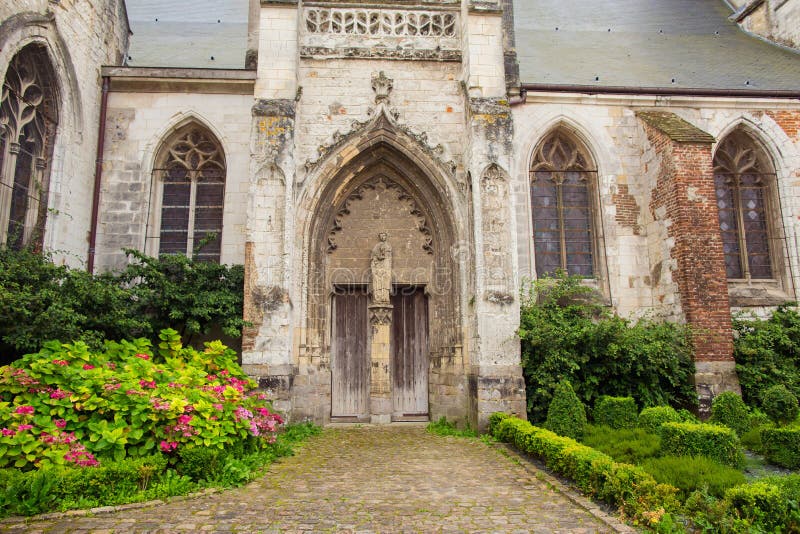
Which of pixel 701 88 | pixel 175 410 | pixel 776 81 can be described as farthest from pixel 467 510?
pixel 776 81

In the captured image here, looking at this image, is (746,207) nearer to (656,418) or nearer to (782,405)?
(782,405)

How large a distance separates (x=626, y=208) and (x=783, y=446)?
20.6 ft

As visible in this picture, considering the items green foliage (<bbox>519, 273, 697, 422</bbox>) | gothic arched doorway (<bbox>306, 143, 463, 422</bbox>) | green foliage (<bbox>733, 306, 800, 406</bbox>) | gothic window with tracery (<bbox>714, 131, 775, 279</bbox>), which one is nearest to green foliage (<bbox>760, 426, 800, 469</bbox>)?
green foliage (<bbox>519, 273, 697, 422</bbox>)

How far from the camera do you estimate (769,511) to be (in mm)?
4578

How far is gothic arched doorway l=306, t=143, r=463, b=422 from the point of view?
1097 cm

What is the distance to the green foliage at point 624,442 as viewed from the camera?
6.78m

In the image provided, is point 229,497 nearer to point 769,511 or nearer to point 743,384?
point 769,511

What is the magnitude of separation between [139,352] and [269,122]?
4562 mm

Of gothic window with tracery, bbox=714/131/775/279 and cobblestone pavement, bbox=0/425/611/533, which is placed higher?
gothic window with tracery, bbox=714/131/775/279

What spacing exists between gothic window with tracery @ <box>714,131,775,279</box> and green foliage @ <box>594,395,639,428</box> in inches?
220

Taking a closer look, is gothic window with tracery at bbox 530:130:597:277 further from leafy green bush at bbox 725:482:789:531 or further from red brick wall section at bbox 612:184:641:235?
leafy green bush at bbox 725:482:789:531

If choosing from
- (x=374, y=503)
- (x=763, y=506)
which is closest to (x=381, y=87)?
(x=374, y=503)

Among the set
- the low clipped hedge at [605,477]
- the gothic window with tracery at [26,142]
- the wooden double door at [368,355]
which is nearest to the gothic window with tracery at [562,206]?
the wooden double door at [368,355]

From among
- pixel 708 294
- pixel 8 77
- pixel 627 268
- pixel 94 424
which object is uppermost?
pixel 8 77
